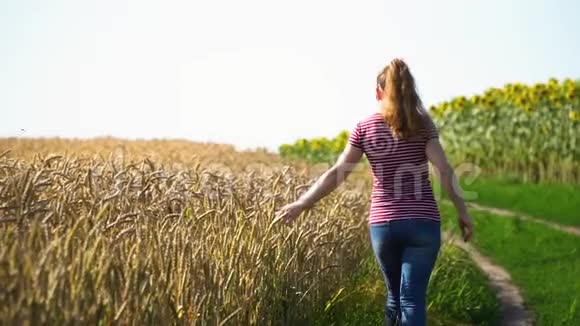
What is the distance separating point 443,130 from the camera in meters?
30.5

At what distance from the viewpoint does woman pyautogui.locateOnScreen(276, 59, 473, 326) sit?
582cm

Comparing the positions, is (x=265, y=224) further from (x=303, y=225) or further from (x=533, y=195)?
(x=533, y=195)

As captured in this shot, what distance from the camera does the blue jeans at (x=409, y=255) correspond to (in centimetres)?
583

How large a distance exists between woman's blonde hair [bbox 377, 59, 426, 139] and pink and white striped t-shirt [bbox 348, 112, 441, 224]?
0.07m

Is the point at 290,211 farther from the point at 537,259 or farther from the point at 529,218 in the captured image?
the point at 529,218

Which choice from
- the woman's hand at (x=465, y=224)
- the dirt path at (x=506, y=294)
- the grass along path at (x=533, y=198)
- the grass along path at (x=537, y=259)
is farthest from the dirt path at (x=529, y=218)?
the woman's hand at (x=465, y=224)

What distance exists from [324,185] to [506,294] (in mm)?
6128

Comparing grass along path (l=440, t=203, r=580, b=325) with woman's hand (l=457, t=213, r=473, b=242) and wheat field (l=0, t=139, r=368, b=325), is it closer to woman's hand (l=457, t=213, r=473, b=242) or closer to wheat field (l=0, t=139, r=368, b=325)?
wheat field (l=0, t=139, r=368, b=325)

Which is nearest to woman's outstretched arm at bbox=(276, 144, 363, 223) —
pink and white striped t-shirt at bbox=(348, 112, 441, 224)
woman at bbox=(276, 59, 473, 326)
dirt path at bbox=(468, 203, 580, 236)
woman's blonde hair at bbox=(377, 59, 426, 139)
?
woman at bbox=(276, 59, 473, 326)

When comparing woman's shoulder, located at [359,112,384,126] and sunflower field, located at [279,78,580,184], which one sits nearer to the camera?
woman's shoulder, located at [359,112,384,126]

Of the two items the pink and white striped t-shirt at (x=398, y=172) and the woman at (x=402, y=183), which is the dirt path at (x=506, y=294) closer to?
the woman at (x=402, y=183)

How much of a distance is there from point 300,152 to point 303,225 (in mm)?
28663

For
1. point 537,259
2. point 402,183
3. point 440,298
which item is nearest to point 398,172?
point 402,183

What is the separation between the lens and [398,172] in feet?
19.5
